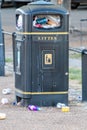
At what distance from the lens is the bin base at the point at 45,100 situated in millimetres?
8562

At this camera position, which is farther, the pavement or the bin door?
the bin door

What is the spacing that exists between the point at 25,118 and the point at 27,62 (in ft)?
3.36

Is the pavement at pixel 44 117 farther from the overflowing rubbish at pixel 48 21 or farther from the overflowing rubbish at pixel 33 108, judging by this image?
the overflowing rubbish at pixel 48 21

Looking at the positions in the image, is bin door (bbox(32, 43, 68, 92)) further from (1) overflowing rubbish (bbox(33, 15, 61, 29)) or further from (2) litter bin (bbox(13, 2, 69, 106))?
(1) overflowing rubbish (bbox(33, 15, 61, 29))

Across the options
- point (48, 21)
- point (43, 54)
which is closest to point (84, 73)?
point (43, 54)

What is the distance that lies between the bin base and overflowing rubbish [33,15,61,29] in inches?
43.0

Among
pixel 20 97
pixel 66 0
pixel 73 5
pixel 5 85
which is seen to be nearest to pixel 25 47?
pixel 20 97

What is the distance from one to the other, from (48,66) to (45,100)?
538 millimetres

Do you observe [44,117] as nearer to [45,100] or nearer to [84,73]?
[45,100]

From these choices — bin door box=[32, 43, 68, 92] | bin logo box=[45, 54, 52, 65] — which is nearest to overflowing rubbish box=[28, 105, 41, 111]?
bin door box=[32, 43, 68, 92]

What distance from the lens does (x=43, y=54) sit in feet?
27.8

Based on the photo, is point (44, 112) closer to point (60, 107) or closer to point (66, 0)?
point (60, 107)

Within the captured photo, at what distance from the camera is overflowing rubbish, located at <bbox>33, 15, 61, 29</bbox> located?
8.48 m

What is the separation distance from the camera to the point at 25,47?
845cm
